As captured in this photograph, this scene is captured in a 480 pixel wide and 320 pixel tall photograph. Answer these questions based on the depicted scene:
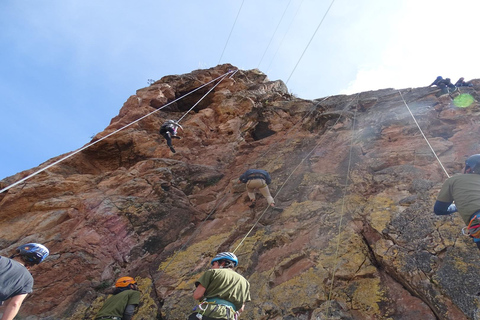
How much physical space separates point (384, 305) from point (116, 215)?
6.20 meters

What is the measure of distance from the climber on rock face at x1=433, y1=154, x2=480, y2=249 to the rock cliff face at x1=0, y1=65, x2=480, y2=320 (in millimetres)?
682

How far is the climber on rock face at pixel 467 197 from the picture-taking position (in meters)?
3.57

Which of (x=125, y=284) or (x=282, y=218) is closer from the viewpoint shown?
(x=125, y=284)

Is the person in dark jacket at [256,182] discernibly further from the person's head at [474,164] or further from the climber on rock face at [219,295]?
the person's head at [474,164]

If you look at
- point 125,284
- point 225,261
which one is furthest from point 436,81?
point 125,284

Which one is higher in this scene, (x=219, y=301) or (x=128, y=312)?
(x=128, y=312)

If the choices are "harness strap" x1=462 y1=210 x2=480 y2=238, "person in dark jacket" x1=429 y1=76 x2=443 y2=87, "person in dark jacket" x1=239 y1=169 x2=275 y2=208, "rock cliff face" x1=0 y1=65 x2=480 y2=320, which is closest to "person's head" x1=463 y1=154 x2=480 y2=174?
"harness strap" x1=462 y1=210 x2=480 y2=238

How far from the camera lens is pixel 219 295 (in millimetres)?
3773

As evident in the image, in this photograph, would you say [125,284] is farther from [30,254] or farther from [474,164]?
[474,164]

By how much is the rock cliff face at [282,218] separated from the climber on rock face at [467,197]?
2.24 ft

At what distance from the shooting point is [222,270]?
3.98 metres

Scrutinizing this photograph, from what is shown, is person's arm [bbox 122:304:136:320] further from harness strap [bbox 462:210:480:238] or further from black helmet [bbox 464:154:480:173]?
black helmet [bbox 464:154:480:173]

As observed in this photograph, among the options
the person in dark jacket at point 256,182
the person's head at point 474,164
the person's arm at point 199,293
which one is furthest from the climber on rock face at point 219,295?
the person in dark jacket at point 256,182

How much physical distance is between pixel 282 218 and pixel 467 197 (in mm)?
3533
